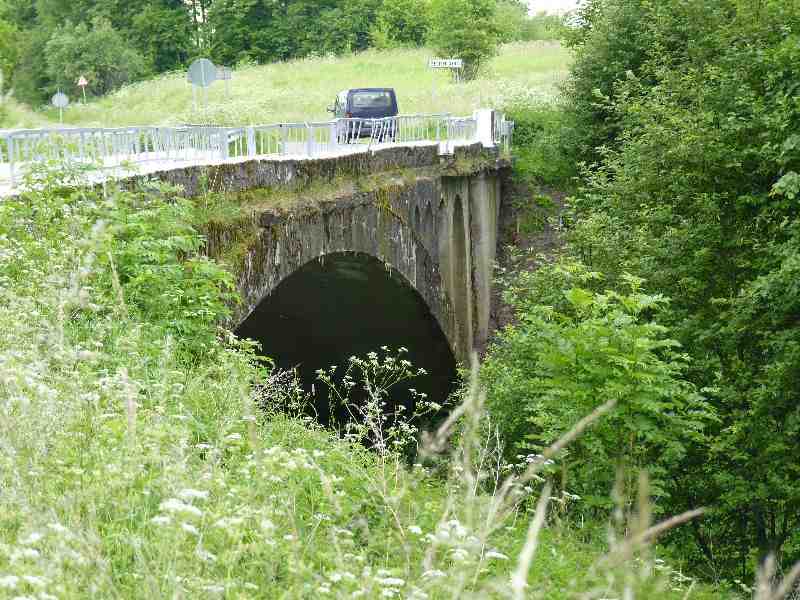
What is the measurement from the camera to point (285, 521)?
3.74 metres

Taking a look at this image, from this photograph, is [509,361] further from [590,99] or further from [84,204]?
[590,99]

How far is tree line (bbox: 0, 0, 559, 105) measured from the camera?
2165 inches

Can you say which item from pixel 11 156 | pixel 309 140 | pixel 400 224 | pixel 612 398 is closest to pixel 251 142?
pixel 309 140

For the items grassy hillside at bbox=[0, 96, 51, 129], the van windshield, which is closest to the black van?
the van windshield

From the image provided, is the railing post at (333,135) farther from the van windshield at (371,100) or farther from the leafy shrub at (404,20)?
the leafy shrub at (404,20)

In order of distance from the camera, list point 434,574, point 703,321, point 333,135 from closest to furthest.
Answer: point 434,574, point 703,321, point 333,135

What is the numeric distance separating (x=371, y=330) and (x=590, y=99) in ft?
29.3

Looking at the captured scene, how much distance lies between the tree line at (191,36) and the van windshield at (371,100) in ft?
94.9

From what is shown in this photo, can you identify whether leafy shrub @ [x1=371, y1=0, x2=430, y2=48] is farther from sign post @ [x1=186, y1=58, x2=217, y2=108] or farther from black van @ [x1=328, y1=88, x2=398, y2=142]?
sign post @ [x1=186, y1=58, x2=217, y2=108]

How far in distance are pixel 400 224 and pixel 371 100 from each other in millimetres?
10851

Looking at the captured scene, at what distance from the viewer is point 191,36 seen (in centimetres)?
6125

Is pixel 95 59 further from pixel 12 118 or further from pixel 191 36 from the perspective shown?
pixel 12 118

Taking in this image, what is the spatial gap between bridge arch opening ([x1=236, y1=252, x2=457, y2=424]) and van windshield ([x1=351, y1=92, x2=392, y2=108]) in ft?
26.3

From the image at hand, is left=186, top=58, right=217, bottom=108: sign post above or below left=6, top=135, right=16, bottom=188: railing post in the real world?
above
